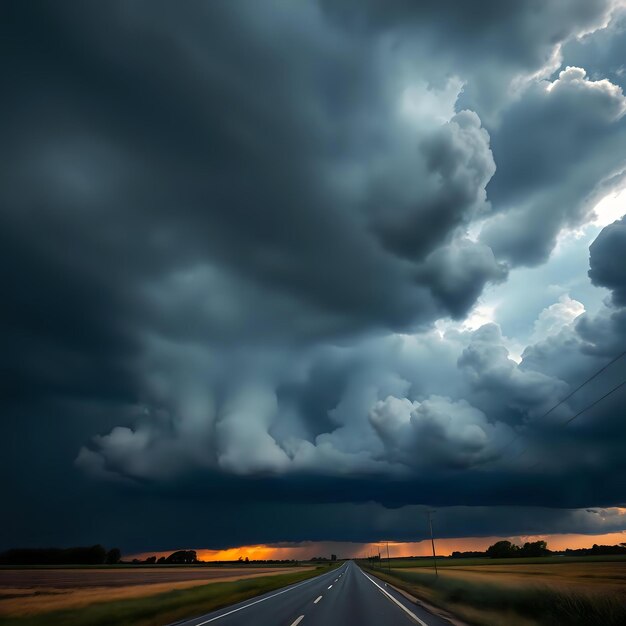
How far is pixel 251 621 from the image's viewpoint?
15.8m

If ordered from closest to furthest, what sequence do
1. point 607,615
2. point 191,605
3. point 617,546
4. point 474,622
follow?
point 607,615
point 474,622
point 191,605
point 617,546

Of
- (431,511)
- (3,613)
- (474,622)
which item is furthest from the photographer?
(431,511)

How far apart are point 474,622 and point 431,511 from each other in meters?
61.2

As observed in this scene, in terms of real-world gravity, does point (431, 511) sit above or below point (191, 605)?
above

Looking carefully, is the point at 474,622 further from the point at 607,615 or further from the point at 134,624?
the point at 134,624

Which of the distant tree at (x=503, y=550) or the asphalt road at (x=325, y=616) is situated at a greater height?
the asphalt road at (x=325, y=616)

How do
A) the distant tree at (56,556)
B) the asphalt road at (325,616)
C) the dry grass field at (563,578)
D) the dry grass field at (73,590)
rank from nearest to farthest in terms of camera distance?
1. the asphalt road at (325,616)
2. the dry grass field at (73,590)
3. the dry grass field at (563,578)
4. the distant tree at (56,556)

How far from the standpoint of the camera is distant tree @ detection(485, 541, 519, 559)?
180 metres

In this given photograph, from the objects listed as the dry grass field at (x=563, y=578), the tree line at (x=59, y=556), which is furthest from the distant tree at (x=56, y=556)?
the dry grass field at (x=563, y=578)

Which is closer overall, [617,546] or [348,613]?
[348,613]

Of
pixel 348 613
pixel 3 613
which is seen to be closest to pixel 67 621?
pixel 3 613

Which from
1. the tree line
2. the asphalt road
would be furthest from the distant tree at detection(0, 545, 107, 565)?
the asphalt road

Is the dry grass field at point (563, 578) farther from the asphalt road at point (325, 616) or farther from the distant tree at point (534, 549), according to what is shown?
the distant tree at point (534, 549)

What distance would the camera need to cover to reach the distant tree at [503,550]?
180 meters
